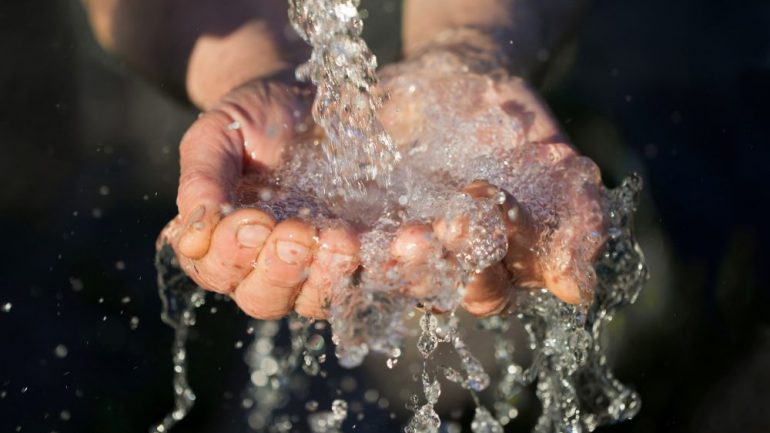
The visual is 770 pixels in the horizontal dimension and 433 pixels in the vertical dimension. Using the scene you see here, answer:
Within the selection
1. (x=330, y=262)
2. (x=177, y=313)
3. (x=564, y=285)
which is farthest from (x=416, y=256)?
(x=177, y=313)

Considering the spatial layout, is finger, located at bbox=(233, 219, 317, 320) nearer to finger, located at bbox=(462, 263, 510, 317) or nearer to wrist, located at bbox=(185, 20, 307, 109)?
finger, located at bbox=(462, 263, 510, 317)

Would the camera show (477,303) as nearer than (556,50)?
Yes

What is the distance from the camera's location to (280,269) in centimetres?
82

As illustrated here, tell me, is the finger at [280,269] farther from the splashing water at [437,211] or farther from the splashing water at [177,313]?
the splashing water at [177,313]

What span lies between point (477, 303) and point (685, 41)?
112 cm

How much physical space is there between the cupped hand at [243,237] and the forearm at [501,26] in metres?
0.53

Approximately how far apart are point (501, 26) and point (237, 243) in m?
0.86

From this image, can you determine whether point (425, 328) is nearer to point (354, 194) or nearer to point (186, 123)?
point (354, 194)

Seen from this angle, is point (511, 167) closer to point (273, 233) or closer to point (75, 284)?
point (273, 233)

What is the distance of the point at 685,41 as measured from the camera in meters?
1.77

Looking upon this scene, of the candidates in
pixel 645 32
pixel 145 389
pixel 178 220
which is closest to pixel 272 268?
pixel 178 220

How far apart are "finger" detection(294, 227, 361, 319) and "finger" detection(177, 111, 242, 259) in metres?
0.12

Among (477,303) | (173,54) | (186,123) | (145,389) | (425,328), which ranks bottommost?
(145,389)

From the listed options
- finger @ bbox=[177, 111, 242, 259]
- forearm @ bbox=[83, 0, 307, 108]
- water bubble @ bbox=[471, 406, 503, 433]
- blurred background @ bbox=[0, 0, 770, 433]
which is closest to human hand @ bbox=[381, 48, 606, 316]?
finger @ bbox=[177, 111, 242, 259]
